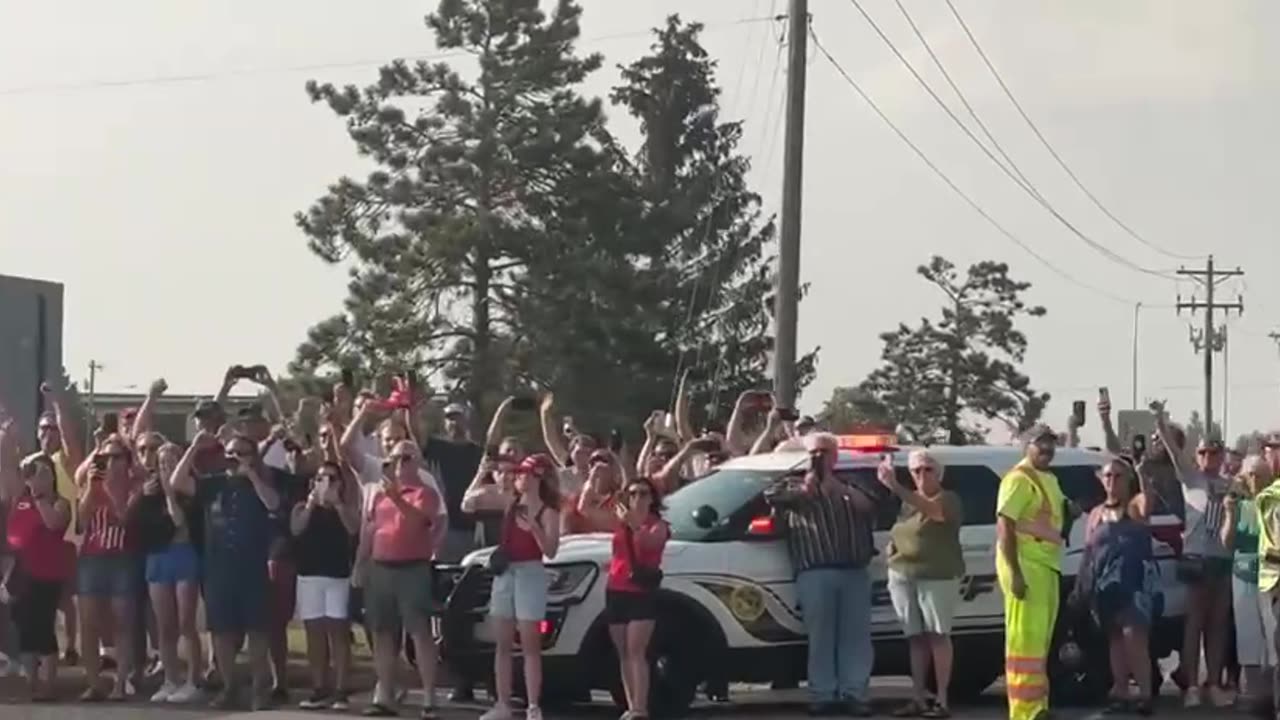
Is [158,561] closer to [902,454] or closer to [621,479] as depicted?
[621,479]

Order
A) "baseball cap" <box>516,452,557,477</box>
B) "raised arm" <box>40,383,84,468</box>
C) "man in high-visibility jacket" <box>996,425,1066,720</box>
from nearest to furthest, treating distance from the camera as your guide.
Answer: "man in high-visibility jacket" <box>996,425,1066,720</box>, "baseball cap" <box>516,452,557,477</box>, "raised arm" <box>40,383,84,468</box>

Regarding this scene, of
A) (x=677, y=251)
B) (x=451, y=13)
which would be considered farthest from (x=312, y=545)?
(x=677, y=251)

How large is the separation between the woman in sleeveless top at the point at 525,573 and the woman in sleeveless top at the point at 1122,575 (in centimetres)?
384

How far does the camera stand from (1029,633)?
1373 centimetres

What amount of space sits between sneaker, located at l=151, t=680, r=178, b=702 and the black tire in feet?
10.6

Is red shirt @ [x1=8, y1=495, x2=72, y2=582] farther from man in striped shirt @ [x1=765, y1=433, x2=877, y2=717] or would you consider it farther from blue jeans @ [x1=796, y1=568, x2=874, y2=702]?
blue jeans @ [x1=796, y1=568, x2=874, y2=702]

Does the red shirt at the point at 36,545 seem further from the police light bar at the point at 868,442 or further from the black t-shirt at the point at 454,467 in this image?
the police light bar at the point at 868,442

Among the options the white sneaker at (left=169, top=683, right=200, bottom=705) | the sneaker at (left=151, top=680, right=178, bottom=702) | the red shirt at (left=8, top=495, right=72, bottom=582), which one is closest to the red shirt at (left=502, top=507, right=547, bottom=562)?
the white sneaker at (left=169, top=683, right=200, bottom=705)

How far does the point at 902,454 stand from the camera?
51.1ft

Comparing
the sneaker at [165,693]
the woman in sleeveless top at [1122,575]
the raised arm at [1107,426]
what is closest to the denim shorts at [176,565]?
the sneaker at [165,693]

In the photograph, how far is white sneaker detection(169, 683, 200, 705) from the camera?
15.4 meters

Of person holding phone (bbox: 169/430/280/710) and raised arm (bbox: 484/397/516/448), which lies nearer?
person holding phone (bbox: 169/430/280/710)

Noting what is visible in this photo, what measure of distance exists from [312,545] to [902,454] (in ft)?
13.9

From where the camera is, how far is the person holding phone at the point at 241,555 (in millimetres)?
15109
